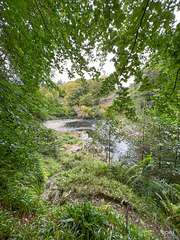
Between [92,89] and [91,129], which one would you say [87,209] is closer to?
[92,89]

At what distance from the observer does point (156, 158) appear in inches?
93.7

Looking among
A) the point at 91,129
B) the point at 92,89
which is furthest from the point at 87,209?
the point at 91,129

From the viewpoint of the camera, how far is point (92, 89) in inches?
68.4

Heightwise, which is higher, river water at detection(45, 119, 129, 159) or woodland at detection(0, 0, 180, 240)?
woodland at detection(0, 0, 180, 240)

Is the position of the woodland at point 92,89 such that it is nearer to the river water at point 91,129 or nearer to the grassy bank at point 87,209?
the grassy bank at point 87,209

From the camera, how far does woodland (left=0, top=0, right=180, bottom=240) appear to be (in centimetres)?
72

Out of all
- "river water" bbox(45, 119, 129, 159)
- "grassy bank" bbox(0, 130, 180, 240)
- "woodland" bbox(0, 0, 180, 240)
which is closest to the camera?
"woodland" bbox(0, 0, 180, 240)

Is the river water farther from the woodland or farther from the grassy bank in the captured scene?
the woodland

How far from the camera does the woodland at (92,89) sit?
72 centimetres

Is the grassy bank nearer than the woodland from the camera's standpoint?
No

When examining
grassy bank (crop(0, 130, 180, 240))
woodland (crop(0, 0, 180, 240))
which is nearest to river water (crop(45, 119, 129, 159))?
grassy bank (crop(0, 130, 180, 240))

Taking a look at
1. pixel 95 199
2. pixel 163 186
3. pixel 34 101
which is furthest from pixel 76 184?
pixel 34 101

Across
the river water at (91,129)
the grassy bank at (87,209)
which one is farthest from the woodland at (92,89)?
the river water at (91,129)

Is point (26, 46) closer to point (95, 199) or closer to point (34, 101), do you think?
point (34, 101)
